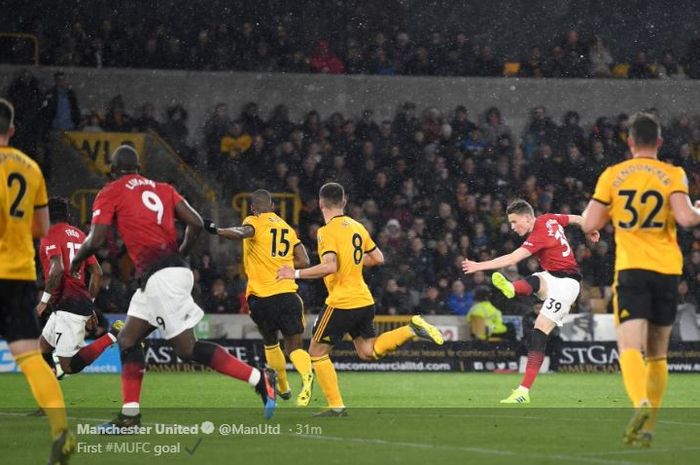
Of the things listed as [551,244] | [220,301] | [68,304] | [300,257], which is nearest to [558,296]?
[551,244]

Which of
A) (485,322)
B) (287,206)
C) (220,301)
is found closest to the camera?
(220,301)

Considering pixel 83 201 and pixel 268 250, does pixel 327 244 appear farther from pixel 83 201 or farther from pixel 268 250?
pixel 83 201

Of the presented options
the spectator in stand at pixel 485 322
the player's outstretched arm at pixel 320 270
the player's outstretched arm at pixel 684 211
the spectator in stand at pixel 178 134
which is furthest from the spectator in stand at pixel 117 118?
the player's outstretched arm at pixel 684 211

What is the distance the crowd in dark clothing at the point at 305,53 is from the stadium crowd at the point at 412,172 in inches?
53.5

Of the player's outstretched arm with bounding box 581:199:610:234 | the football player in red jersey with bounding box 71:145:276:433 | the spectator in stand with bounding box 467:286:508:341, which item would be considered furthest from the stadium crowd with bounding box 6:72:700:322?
the player's outstretched arm with bounding box 581:199:610:234

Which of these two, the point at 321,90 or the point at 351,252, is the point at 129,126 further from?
the point at 351,252

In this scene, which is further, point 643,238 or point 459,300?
point 459,300

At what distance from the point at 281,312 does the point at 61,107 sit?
45.6 feet

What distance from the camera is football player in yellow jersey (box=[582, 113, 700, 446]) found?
29.2 feet

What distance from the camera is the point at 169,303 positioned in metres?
10.2

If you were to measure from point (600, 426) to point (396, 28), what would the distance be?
20.9m

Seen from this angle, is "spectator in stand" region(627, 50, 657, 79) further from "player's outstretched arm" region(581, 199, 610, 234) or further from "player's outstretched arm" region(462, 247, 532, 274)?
"player's outstretched arm" region(581, 199, 610, 234)

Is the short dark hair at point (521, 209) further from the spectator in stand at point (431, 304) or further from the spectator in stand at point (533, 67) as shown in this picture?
the spectator in stand at point (533, 67)

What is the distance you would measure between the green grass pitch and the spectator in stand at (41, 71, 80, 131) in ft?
30.2
